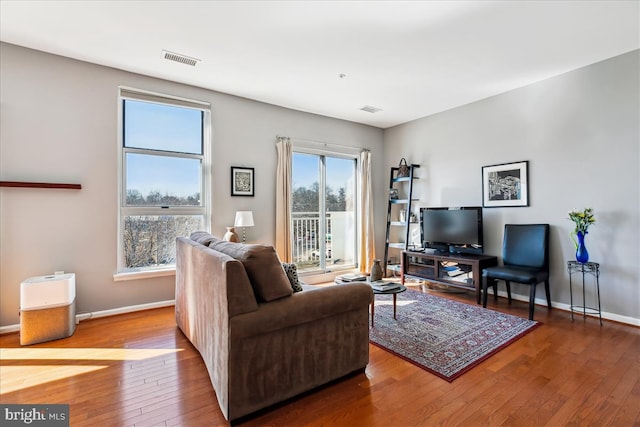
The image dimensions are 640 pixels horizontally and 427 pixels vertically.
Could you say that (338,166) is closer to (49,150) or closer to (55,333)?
(49,150)

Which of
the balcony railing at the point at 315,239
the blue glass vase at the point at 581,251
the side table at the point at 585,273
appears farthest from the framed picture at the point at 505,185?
the balcony railing at the point at 315,239

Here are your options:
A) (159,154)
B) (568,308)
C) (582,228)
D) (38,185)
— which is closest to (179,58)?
(159,154)

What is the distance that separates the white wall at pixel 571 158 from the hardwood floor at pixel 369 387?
87 centimetres

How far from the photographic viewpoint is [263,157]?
4.49 meters

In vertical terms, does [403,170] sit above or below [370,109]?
below

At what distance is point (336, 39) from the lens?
9.32 feet

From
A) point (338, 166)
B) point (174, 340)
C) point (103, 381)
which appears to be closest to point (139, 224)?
point (174, 340)

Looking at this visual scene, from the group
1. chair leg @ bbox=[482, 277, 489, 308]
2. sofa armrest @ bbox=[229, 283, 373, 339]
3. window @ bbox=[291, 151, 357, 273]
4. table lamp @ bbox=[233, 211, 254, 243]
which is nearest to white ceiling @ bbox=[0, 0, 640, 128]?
window @ bbox=[291, 151, 357, 273]

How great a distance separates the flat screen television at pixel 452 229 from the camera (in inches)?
165

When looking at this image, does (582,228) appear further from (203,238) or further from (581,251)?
(203,238)

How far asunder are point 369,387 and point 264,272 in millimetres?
1090

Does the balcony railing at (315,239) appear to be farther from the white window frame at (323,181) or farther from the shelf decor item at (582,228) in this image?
the shelf decor item at (582,228)

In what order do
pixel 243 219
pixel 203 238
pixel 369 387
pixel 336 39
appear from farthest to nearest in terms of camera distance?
1. pixel 243 219
2. pixel 336 39
3. pixel 203 238
4. pixel 369 387

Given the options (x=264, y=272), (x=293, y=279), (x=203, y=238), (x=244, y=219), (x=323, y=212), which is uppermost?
(x=323, y=212)
